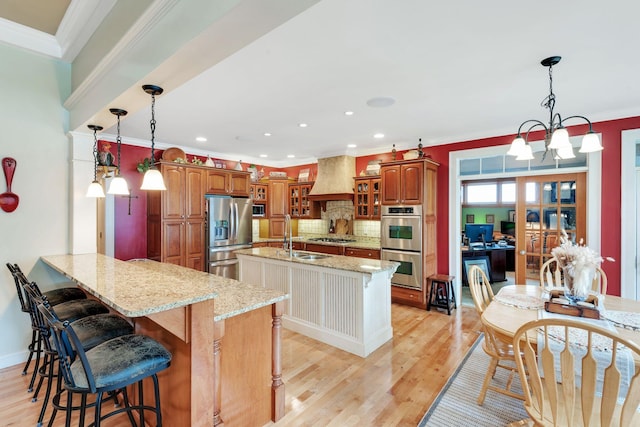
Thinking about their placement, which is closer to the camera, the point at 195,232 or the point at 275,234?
the point at 195,232

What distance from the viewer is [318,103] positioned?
3260 millimetres

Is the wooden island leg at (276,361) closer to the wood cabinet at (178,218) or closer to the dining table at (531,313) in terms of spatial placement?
the dining table at (531,313)

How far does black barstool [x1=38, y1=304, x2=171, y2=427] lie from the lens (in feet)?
4.65

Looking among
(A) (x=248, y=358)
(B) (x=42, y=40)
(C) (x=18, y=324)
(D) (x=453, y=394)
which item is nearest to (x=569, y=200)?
(D) (x=453, y=394)

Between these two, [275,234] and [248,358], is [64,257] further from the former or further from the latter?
[275,234]

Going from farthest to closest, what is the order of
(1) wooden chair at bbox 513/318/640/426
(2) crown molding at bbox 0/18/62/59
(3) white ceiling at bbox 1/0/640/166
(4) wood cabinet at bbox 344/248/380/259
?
(4) wood cabinet at bbox 344/248/380/259
(2) crown molding at bbox 0/18/62/59
(3) white ceiling at bbox 1/0/640/166
(1) wooden chair at bbox 513/318/640/426

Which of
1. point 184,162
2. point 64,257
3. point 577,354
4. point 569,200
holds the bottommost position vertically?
point 577,354

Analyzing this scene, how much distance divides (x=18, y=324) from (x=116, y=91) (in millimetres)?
2431

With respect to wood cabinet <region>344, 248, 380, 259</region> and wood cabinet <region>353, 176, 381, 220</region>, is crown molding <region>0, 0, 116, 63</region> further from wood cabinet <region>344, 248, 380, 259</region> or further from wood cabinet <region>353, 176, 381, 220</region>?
wood cabinet <region>344, 248, 380, 259</region>

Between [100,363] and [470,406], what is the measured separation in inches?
96.4

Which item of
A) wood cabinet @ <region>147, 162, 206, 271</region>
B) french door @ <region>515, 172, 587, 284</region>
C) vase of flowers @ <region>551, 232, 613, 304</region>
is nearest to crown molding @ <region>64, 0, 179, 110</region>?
wood cabinet @ <region>147, 162, 206, 271</region>

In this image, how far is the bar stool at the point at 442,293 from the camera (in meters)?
4.39

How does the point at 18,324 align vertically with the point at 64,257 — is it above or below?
below

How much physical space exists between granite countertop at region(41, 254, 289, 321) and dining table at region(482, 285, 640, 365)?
4.75 feet
